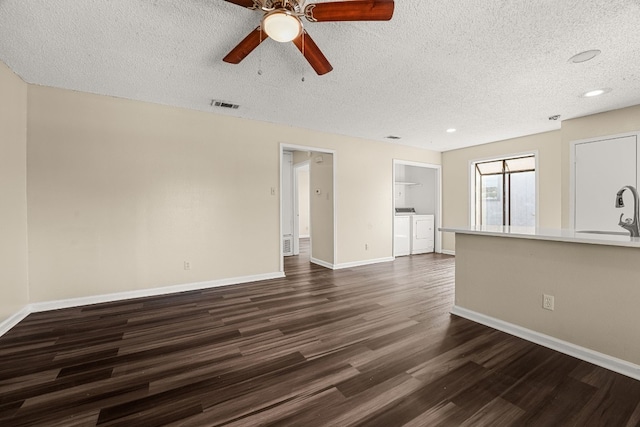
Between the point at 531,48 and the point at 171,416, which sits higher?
the point at 531,48

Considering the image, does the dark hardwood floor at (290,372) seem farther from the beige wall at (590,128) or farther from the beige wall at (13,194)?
the beige wall at (590,128)

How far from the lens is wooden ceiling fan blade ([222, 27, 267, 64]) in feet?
6.09

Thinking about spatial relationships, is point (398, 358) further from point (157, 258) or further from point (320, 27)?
point (157, 258)

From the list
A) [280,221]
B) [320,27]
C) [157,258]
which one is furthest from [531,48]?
[157,258]

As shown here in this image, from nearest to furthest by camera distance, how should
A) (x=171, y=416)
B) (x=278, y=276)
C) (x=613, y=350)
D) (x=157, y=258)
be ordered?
(x=171, y=416)
(x=613, y=350)
(x=157, y=258)
(x=278, y=276)

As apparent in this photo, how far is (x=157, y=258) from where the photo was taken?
3.67m

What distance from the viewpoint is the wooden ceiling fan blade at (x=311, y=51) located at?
1869mm

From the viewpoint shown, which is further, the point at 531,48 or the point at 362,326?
the point at 362,326

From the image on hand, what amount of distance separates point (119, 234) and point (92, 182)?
691 millimetres

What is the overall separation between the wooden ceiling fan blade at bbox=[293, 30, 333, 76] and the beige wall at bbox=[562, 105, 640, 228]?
14.2 ft

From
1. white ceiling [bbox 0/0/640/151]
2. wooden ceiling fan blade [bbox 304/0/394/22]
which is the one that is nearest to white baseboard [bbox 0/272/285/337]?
white ceiling [bbox 0/0/640/151]

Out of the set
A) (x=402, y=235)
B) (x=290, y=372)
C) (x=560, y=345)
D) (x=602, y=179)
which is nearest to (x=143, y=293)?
(x=290, y=372)

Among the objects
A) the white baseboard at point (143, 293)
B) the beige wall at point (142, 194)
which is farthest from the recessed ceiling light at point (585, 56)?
the white baseboard at point (143, 293)

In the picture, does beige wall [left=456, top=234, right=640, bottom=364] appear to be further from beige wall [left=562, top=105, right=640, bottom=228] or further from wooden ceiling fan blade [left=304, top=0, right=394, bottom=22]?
beige wall [left=562, top=105, right=640, bottom=228]
